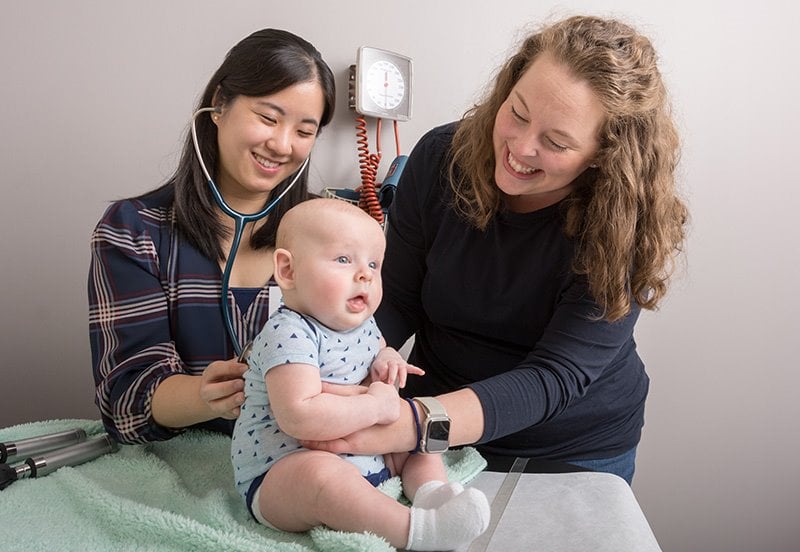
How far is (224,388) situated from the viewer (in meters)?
1.10

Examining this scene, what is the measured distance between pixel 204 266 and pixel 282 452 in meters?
0.56

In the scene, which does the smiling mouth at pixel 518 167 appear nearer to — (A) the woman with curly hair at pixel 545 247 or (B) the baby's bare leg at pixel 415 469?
(A) the woman with curly hair at pixel 545 247

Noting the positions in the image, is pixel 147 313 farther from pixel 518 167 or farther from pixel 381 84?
pixel 381 84

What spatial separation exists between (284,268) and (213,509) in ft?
1.07

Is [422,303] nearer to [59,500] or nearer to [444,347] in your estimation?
[444,347]

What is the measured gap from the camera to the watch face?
3.41ft

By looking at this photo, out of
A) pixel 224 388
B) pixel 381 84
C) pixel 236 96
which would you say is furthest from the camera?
pixel 381 84

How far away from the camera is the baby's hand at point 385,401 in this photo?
993 millimetres

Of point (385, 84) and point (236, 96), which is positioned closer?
point (236, 96)

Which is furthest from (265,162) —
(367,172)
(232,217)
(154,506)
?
(154,506)

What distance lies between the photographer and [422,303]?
1480mm

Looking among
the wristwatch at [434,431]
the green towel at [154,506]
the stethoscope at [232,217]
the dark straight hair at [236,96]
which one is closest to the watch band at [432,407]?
the wristwatch at [434,431]

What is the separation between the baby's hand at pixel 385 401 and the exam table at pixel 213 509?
92mm

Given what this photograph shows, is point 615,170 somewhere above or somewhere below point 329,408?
above
